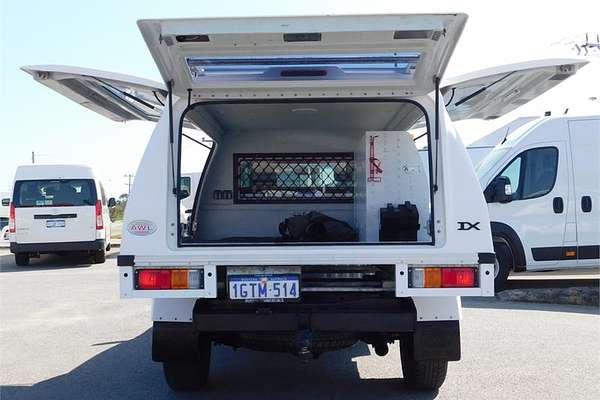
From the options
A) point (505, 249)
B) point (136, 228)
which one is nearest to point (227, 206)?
point (136, 228)

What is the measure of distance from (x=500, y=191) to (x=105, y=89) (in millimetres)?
6824

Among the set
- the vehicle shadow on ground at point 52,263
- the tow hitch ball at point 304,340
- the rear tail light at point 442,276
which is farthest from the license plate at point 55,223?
the rear tail light at point 442,276

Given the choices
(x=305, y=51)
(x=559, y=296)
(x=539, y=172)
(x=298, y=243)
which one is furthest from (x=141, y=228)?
(x=539, y=172)

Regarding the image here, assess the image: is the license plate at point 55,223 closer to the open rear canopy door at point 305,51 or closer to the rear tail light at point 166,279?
the open rear canopy door at point 305,51

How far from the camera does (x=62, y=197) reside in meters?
14.6

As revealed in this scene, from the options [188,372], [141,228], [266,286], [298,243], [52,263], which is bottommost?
[188,372]

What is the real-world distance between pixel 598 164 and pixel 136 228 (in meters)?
7.92

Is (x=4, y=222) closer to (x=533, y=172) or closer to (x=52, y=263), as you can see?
(x=52, y=263)

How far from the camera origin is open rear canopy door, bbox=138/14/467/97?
11.6ft

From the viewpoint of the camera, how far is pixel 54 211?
14445 millimetres

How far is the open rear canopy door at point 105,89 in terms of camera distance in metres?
4.00

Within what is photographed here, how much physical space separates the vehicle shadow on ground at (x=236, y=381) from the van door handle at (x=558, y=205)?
16.1ft

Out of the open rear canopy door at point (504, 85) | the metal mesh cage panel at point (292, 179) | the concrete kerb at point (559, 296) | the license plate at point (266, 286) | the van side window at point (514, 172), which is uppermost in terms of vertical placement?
the open rear canopy door at point (504, 85)

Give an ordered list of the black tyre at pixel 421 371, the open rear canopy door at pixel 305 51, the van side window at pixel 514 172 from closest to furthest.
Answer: the open rear canopy door at pixel 305 51 < the black tyre at pixel 421 371 < the van side window at pixel 514 172
